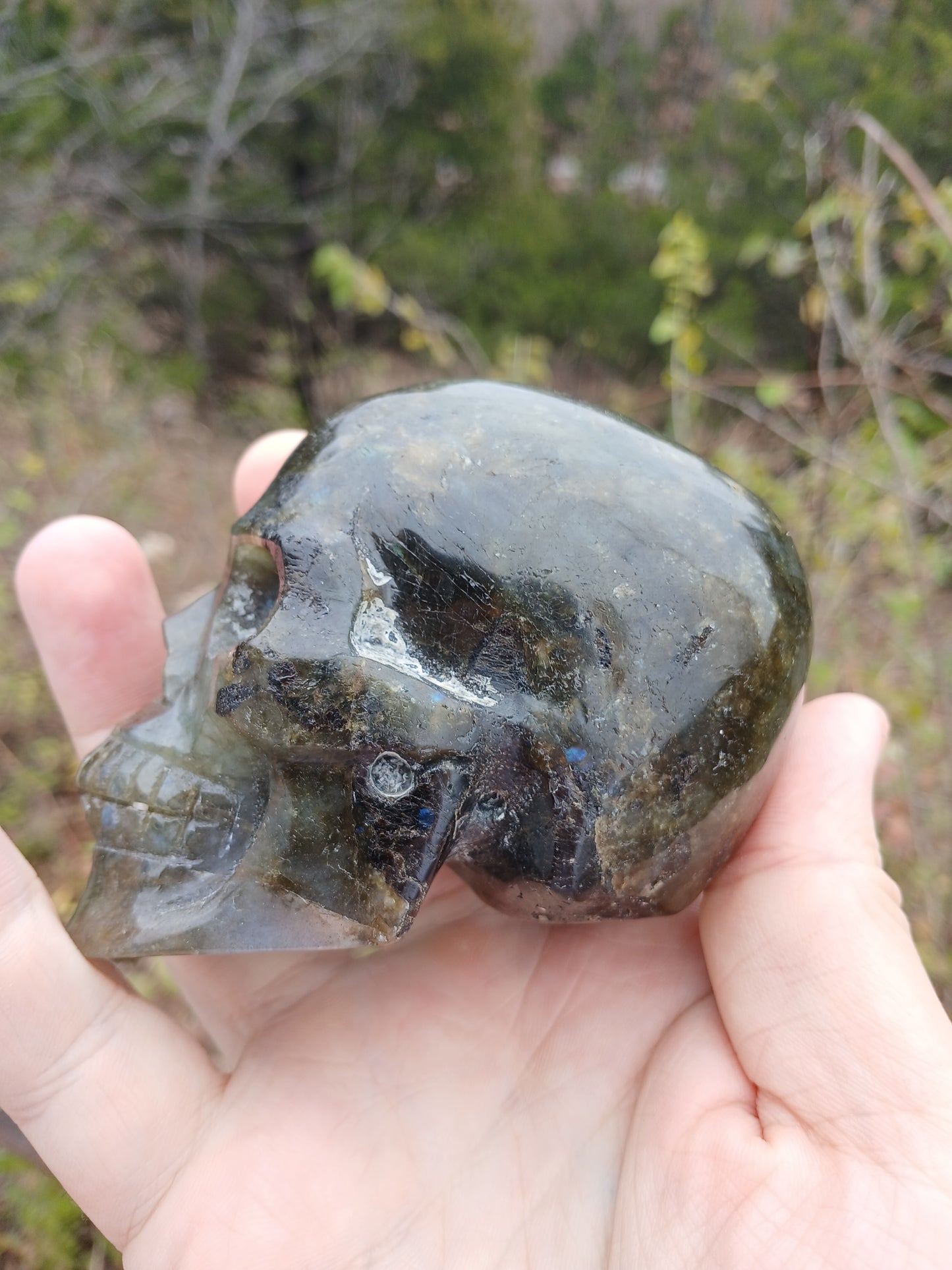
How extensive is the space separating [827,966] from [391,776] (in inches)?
32.9

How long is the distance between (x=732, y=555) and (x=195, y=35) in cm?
621

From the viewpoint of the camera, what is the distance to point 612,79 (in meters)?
8.41

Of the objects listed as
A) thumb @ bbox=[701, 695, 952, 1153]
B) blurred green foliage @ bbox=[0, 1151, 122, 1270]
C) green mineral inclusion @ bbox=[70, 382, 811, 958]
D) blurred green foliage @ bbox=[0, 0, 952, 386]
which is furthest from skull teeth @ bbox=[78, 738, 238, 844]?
blurred green foliage @ bbox=[0, 0, 952, 386]

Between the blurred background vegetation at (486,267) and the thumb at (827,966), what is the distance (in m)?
1.02

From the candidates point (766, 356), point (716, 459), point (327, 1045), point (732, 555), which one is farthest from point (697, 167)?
point (327, 1045)

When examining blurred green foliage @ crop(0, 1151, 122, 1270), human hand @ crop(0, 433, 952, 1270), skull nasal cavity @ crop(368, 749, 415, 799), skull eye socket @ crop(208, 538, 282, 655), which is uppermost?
skull eye socket @ crop(208, 538, 282, 655)

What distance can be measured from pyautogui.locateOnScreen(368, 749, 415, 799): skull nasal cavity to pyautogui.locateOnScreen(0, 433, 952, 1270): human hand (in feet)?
2.03

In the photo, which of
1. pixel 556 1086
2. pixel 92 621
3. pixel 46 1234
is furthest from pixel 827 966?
pixel 46 1234

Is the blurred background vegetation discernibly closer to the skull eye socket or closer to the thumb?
the thumb

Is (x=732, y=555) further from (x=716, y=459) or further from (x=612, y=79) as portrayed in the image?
(x=612, y=79)

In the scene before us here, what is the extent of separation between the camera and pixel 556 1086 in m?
1.72

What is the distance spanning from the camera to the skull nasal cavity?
1490mm

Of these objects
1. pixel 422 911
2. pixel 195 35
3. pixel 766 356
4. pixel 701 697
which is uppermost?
pixel 195 35

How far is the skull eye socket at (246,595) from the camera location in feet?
5.44
